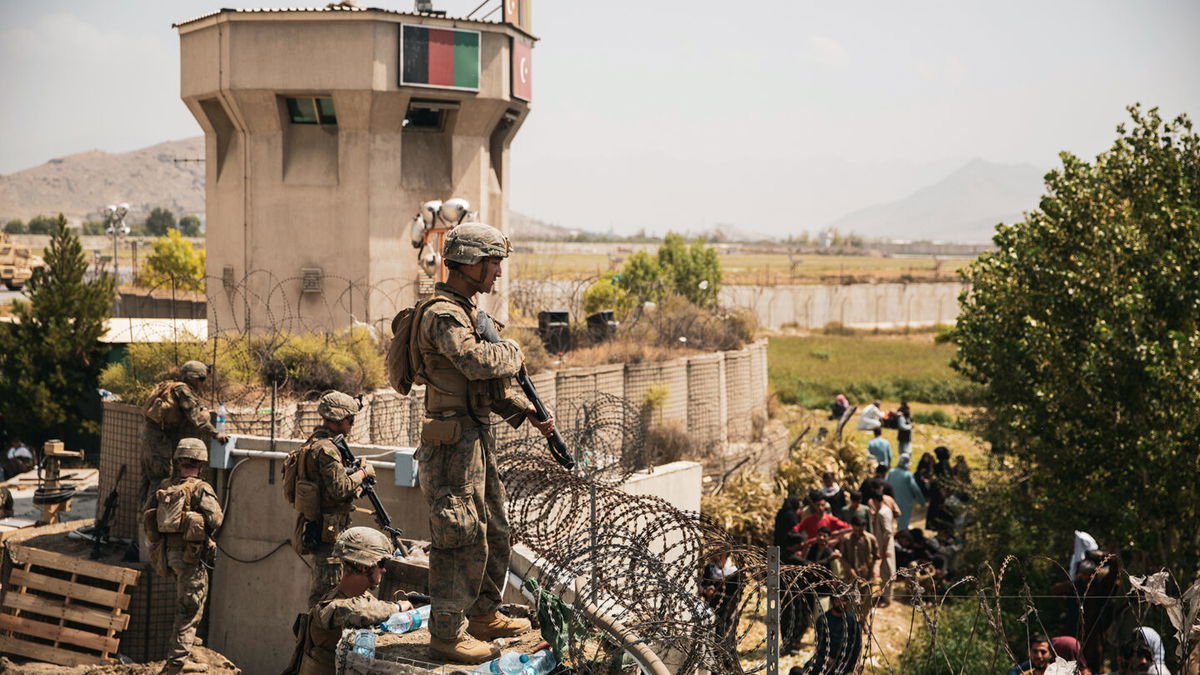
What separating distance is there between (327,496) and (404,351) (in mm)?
2008

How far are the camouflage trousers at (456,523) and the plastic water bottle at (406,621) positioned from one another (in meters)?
0.40

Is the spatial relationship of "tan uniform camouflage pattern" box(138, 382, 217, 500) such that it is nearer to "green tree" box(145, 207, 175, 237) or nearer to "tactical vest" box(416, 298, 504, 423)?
"tactical vest" box(416, 298, 504, 423)

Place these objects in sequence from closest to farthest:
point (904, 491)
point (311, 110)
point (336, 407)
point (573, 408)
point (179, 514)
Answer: point (336, 407) < point (179, 514) < point (904, 491) < point (573, 408) < point (311, 110)

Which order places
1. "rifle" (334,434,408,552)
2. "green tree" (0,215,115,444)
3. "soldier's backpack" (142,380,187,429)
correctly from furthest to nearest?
"green tree" (0,215,115,444)
"soldier's backpack" (142,380,187,429)
"rifle" (334,434,408,552)

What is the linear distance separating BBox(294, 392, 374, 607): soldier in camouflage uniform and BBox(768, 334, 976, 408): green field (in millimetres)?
22767

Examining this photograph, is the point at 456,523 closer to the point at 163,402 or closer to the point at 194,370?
the point at 163,402

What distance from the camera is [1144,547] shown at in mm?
12031

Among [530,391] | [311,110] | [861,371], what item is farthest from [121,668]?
[861,371]

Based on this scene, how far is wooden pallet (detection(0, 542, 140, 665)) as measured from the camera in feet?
30.3

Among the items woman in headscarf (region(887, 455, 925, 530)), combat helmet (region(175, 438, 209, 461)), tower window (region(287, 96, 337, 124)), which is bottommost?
woman in headscarf (region(887, 455, 925, 530))

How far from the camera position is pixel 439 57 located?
18.8m

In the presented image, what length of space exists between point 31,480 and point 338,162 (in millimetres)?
7019

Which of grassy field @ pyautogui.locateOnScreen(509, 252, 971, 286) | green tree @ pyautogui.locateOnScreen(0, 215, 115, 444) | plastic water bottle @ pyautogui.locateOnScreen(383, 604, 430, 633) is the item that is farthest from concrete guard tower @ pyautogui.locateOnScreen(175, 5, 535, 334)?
grassy field @ pyautogui.locateOnScreen(509, 252, 971, 286)

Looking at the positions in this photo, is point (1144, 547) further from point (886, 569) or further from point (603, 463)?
point (603, 463)
